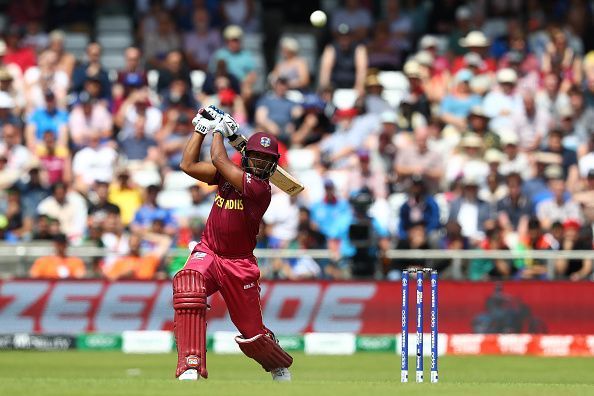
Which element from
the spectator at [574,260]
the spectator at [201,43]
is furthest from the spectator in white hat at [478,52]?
the spectator at [574,260]

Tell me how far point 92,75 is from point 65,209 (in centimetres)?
271

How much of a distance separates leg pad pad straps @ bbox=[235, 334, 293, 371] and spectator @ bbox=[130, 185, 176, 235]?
22.7 feet

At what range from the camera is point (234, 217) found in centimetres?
1070

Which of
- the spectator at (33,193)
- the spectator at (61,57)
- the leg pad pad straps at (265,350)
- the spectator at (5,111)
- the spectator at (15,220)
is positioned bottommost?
the leg pad pad straps at (265,350)

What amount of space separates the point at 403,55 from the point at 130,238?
578 cm

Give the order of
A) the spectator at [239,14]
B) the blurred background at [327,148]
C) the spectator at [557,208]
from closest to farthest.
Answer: the blurred background at [327,148]
the spectator at [557,208]
the spectator at [239,14]

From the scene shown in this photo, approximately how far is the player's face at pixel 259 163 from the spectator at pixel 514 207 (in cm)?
720

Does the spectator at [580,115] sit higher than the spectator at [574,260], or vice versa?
the spectator at [580,115]

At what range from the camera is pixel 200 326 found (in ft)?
34.2

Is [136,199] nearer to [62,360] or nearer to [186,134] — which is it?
[186,134]

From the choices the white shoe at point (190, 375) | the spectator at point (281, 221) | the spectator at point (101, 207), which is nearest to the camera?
the white shoe at point (190, 375)

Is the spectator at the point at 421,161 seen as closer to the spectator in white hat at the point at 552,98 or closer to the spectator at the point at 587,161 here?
the spectator at the point at 587,161

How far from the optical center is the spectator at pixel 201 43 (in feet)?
70.4

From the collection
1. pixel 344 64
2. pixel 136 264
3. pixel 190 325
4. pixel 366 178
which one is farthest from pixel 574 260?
pixel 190 325
